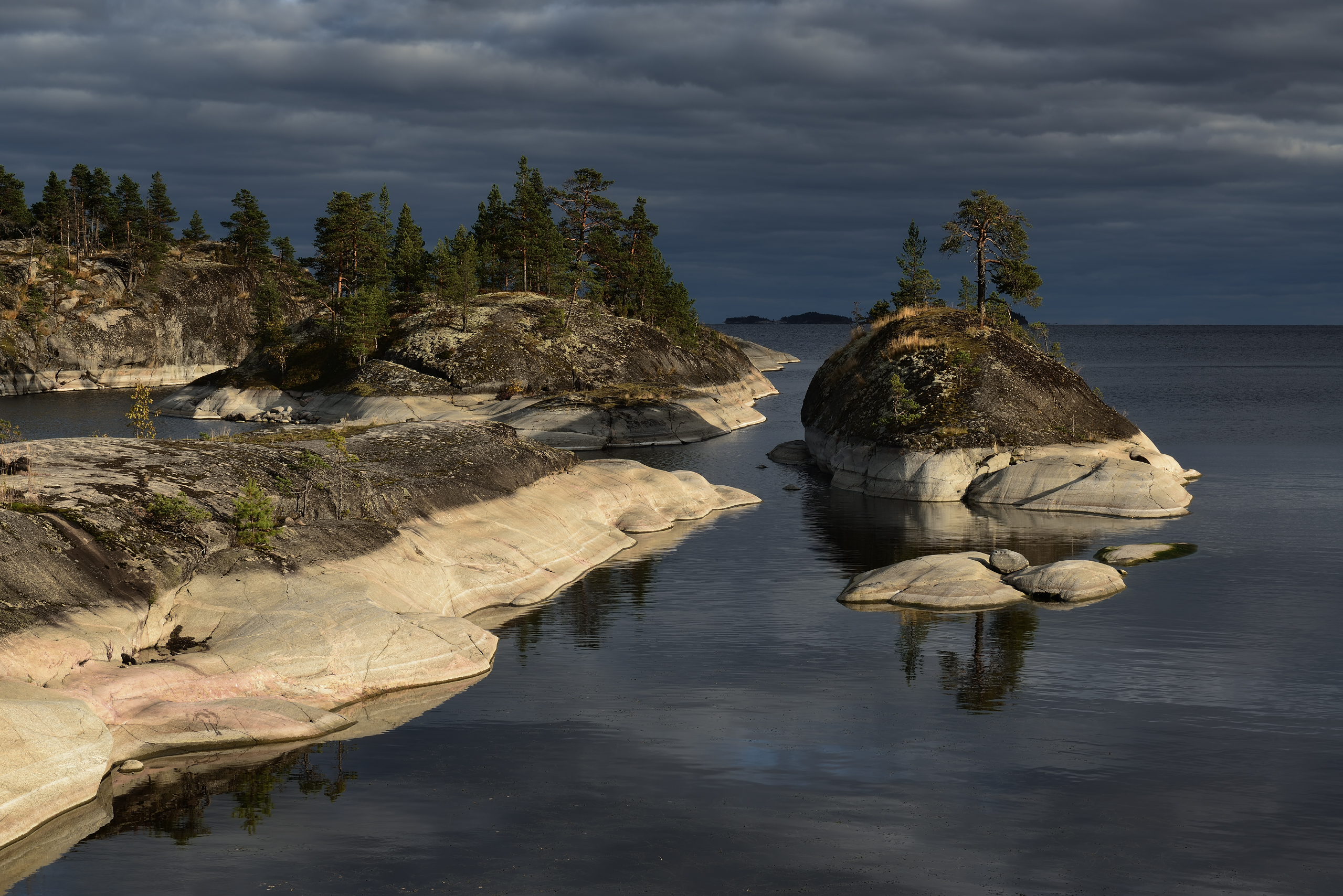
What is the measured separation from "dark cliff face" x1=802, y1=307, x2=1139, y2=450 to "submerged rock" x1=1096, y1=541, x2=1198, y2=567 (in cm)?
1691

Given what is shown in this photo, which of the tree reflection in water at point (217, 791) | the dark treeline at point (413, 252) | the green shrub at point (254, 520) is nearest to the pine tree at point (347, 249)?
the dark treeline at point (413, 252)

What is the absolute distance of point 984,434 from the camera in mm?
63469

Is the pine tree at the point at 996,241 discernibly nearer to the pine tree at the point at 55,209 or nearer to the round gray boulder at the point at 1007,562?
the round gray boulder at the point at 1007,562

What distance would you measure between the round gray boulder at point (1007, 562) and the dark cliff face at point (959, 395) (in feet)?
73.8

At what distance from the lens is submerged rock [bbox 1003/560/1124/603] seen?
38.6 m

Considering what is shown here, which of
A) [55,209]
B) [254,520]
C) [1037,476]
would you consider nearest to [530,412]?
[1037,476]

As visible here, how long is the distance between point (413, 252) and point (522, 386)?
3385 centimetres

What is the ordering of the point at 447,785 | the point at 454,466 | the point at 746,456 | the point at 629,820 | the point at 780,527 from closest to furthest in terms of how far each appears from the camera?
the point at 629,820
the point at 447,785
the point at 454,466
the point at 780,527
the point at 746,456

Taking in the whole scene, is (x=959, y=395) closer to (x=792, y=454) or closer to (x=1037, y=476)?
→ (x=1037, y=476)

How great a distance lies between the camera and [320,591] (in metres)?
30.3

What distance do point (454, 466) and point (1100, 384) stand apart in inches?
5830

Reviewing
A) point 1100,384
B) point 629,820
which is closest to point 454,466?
point 629,820

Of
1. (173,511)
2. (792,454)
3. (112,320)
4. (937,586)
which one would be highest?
(112,320)

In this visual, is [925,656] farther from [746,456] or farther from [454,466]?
[746,456]
